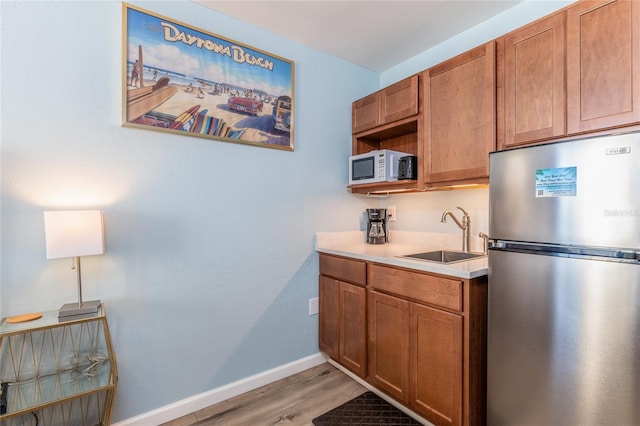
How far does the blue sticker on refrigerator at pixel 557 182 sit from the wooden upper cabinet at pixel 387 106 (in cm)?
97

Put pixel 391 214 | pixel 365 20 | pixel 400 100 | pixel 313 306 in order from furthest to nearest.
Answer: pixel 391 214 → pixel 313 306 → pixel 400 100 → pixel 365 20

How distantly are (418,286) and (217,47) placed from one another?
6.18 feet

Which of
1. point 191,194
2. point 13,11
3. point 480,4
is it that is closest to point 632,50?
point 480,4

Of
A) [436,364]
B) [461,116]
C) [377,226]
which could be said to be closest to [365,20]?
[461,116]

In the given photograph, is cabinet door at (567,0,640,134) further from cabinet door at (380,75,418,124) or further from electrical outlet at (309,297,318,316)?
electrical outlet at (309,297,318,316)

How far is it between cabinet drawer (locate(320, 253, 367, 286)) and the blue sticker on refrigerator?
41.5 inches

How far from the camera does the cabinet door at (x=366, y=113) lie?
231 cm

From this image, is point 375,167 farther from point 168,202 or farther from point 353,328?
point 168,202

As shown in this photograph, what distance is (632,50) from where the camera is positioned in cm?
115

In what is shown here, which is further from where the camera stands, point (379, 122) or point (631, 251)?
point (379, 122)

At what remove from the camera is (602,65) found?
1232mm

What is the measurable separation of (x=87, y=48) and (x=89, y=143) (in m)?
0.48

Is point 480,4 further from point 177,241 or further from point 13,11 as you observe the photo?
point 13,11

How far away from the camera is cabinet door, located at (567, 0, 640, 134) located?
3.79 ft
